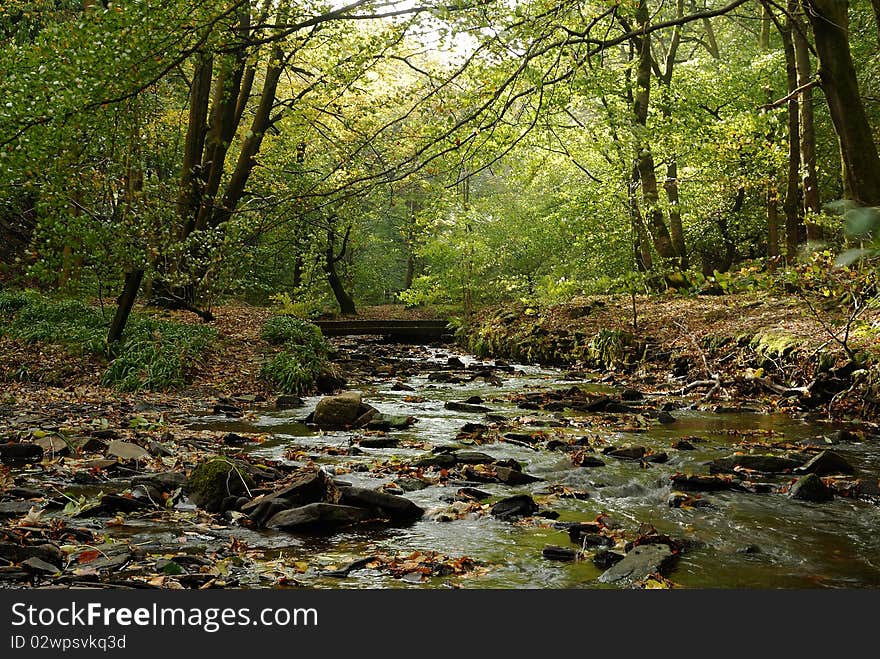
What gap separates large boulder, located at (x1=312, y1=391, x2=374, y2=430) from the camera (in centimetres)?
900

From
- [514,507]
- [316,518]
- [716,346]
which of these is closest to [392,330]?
[716,346]

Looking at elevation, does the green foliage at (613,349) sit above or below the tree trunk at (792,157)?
below

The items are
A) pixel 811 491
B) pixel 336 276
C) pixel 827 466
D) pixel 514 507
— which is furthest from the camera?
pixel 336 276

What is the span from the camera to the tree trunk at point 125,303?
37.8 ft

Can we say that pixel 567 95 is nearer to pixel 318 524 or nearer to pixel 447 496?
pixel 447 496

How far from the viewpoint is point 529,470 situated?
21.6 ft

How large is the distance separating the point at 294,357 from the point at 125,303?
305 cm

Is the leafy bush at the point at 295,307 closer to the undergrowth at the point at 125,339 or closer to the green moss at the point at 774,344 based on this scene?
the undergrowth at the point at 125,339

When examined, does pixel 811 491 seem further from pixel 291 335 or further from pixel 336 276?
pixel 336 276

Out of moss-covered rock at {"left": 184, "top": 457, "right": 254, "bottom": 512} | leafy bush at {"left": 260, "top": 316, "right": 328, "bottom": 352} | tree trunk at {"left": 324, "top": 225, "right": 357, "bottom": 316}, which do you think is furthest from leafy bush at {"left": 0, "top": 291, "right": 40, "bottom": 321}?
tree trunk at {"left": 324, "top": 225, "right": 357, "bottom": 316}

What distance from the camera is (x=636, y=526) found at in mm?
4887

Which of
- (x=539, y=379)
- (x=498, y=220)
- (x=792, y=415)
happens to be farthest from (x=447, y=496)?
(x=498, y=220)

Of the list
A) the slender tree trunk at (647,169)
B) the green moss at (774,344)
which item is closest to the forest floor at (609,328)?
the green moss at (774,344)

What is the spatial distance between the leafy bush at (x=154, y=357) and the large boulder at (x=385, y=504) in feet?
22.3
